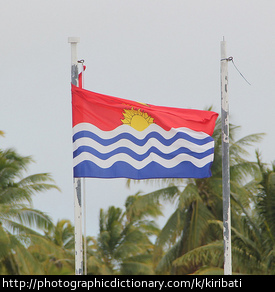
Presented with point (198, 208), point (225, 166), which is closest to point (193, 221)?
point (198, 208)

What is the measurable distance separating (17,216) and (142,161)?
1369 centimetres

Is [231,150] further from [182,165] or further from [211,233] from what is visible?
[182,165]

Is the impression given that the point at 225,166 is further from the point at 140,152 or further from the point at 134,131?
the point at 134,131

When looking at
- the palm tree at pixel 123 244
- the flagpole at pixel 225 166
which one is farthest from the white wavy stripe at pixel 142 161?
the palm tree at pixel 123 244

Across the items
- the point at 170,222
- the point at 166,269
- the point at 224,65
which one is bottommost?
the point at 166,269

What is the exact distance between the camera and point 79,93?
1233 cm

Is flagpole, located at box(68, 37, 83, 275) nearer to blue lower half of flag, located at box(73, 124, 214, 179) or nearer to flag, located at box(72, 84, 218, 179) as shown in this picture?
flag, located at box(72, 84, 218, 179)

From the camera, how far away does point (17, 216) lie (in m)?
25.3

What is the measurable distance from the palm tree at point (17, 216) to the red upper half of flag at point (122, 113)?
12.1m

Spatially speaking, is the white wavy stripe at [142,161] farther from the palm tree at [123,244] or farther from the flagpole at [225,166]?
the palm tree at [123,244]

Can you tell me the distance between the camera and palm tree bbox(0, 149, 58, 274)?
973 inches

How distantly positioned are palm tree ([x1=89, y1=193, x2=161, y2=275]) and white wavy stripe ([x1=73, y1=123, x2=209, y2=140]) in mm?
22285

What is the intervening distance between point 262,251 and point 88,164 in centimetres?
1026
